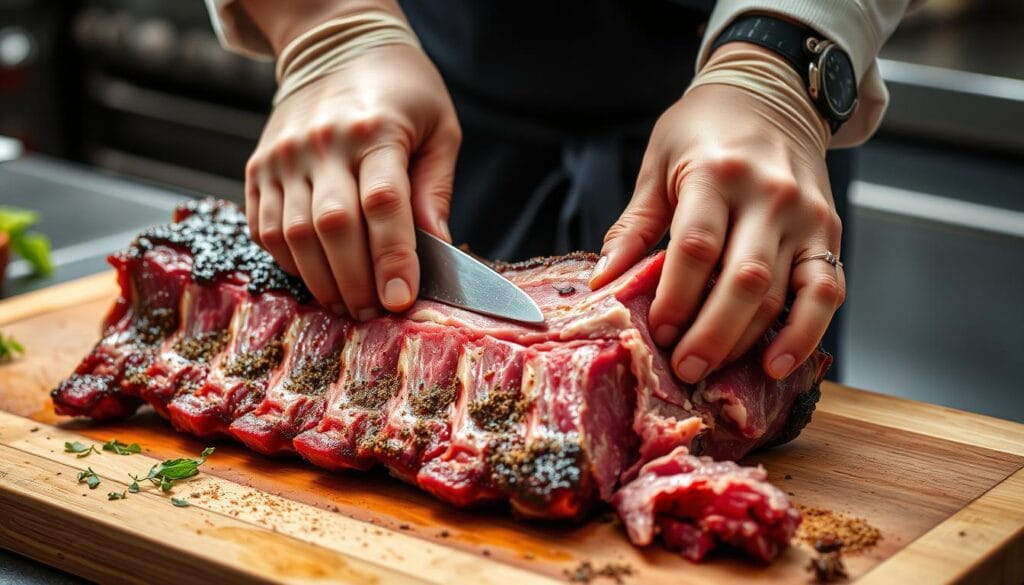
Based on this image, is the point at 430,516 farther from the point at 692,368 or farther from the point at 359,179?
the point at 359,179

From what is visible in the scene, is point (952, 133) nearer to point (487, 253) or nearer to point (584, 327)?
point (487, 253)

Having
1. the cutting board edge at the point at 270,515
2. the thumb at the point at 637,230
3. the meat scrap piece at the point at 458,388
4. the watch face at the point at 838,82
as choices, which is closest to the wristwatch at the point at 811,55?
the watch face at the point at 838,82

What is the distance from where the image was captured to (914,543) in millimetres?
2080

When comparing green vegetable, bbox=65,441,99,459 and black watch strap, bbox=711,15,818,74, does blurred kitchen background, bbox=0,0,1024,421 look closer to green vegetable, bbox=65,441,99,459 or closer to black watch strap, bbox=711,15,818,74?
black watch strap, bbox=711,15,818,74

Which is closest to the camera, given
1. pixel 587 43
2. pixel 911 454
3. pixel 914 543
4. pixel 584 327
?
pixel 914 543

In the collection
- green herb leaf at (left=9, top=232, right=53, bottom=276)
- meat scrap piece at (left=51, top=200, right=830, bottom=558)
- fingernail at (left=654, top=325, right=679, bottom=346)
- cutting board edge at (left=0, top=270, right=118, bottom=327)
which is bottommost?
green herb leaf at (left=9, top=232, right=53, bottom=276)

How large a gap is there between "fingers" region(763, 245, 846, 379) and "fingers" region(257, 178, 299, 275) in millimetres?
1159

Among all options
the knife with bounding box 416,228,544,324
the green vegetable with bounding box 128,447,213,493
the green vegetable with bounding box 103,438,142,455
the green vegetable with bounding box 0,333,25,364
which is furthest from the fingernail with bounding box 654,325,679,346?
the green vegetable with bounding box 0,333,25,364

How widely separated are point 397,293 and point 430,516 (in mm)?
542

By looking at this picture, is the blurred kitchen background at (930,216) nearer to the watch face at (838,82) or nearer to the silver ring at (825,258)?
the watch face at (838,82)

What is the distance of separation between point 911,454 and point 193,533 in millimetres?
1539

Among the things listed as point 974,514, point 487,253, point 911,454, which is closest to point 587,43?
point 487,253

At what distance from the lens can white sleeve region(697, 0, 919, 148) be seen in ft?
8.63

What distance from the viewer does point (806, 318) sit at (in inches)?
91.0
